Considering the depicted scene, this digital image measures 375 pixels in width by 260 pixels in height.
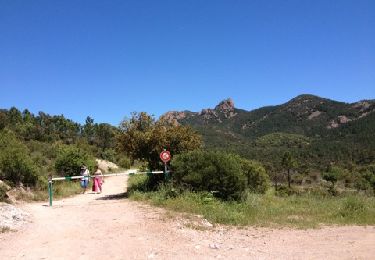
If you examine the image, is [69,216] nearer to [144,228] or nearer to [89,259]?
[144,228]

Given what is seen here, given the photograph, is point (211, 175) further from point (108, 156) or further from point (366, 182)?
point (366, 182)

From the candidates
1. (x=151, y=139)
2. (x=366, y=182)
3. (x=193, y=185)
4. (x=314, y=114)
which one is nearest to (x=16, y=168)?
(x=151, y=139)

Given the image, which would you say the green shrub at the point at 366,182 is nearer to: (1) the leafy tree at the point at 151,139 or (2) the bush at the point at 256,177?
(2) the bush at the point at 256,177

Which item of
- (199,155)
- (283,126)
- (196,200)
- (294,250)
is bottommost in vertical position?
(294,250)

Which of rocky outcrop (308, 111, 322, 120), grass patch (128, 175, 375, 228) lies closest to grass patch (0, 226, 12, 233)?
grass patch (128, 175, 375, 228)

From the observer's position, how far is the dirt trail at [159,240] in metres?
9.07

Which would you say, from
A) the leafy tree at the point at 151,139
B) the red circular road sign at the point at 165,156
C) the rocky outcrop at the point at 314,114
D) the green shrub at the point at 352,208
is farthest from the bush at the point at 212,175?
the rocky outcrop at the point at 314,114

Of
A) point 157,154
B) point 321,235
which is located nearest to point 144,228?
point 321,235

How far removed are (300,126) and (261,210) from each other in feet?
521

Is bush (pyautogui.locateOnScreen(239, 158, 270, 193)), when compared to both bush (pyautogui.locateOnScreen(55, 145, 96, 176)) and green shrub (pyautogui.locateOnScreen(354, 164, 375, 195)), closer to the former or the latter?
bush (pyautogui.locateOnScreen(55, 145, 96, 176))

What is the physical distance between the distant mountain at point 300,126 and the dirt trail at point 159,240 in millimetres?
97531

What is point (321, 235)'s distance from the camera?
11.9 metres

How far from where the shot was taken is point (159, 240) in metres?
10.1

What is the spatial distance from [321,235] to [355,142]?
108 m
